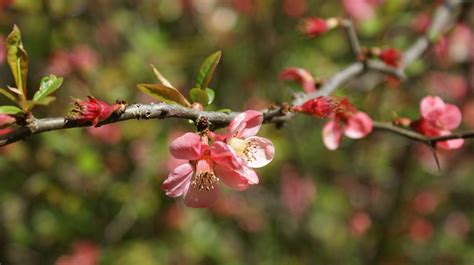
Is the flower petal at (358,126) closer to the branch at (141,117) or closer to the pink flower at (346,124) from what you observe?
the pink flower at (346,124)

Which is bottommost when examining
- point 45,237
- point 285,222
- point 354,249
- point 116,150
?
point 354,249

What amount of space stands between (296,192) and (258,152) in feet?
6.65

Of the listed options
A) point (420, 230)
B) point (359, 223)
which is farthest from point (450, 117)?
point (420, 230)

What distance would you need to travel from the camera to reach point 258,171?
2574 millimetres

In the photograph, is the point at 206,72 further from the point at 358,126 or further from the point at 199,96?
the point at 358,126

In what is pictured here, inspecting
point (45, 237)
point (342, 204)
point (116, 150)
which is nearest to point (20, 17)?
point (116, 150)

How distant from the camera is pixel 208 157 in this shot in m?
0.93

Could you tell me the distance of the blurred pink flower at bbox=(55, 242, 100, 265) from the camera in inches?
95.9

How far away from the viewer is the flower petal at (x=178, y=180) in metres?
0.93

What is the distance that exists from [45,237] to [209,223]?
2.67ft

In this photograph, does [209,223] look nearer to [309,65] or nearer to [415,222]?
[309,65]

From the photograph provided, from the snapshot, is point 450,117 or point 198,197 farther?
point 450,117

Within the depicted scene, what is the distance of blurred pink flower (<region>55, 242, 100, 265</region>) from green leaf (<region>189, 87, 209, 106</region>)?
66.2 inches

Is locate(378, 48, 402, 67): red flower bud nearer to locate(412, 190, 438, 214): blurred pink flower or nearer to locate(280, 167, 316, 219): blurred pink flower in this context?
locate(280, 167, 316, 219): blurred pink flower
